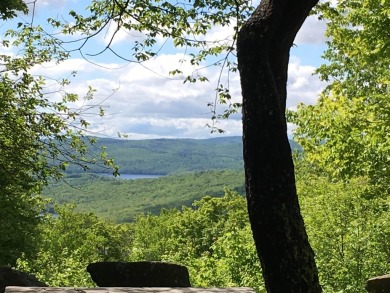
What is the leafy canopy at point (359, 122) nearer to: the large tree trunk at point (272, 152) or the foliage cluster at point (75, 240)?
the large tree trunk at point (272, 152)

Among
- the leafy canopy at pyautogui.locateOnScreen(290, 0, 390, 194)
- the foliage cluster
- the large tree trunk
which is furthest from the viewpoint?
the foliage cluster

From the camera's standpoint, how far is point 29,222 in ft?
89.8

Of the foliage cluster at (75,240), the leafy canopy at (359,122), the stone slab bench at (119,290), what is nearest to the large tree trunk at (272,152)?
the stone slab bench at (119,290)

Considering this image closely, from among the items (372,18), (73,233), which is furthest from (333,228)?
(73,233)

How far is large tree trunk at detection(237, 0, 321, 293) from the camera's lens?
4191mm

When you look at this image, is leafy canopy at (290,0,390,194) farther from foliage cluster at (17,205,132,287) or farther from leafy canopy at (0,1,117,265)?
foliage cluster at (17,205,132,287)

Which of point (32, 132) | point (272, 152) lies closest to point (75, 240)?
point (32, 132)

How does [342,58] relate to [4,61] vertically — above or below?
above

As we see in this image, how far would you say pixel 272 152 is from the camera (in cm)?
430

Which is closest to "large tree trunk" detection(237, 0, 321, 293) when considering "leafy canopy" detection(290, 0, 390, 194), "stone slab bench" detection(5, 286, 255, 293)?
"stone slab bench" detection(5, 286, 255, 293)

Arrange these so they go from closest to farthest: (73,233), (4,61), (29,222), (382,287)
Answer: (382,287) < (4,61) < (29,222) < (73,233)

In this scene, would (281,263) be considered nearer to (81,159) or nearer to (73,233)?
(81,159)

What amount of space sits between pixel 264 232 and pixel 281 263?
0.31m

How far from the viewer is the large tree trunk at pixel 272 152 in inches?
165
